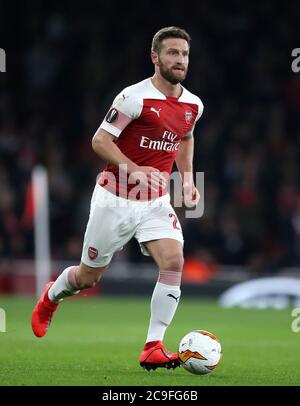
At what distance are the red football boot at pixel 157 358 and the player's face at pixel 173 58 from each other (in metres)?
1.93

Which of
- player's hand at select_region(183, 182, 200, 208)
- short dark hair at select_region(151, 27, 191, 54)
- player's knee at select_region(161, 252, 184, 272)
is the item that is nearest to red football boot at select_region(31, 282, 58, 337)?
player's knee at select_region(161, 252, 184, 272)

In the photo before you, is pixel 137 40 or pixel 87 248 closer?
pixel 87 248

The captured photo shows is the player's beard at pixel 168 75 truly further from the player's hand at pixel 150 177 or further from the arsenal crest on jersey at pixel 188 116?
the player's hand at pixel 150 177

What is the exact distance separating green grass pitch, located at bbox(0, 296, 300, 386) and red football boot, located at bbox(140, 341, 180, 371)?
0.06 meters

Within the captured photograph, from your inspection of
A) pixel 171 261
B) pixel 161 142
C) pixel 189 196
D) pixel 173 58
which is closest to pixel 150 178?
pixel 161 142

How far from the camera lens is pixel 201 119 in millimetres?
20188

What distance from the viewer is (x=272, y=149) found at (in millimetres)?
19422

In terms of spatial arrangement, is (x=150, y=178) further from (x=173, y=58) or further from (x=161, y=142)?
(x=173, y=58)

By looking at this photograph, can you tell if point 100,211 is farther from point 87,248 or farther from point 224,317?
point 224,317

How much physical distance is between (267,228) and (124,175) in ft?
33.7

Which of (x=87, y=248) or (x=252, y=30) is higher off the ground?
(x=252, y=30)

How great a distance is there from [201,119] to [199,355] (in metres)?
12.1

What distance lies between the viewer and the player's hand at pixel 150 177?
8.59 meters

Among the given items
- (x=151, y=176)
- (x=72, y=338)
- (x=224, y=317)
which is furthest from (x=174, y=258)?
(x=224, y=317)
